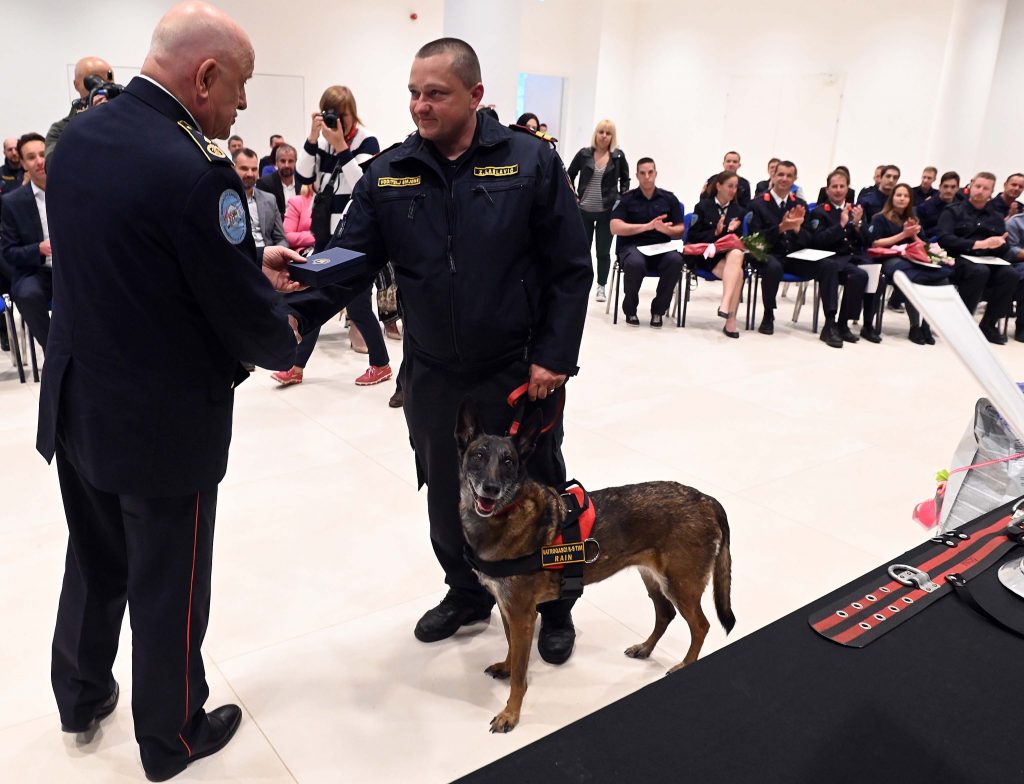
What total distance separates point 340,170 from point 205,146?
3.69m

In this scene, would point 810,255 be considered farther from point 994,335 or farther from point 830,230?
point 994,335

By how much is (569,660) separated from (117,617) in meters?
1.28

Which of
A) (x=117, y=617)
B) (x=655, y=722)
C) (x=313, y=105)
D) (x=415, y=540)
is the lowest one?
(x=415, y=540)

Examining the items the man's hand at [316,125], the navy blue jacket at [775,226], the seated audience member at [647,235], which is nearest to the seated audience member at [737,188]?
the navy blue jacket at [775,226]

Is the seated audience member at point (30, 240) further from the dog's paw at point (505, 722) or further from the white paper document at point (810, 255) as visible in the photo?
the white paper document at point (810, 255)

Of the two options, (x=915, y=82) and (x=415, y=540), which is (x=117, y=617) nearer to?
(x=415, y=540)

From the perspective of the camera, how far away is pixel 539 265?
2.32 meters

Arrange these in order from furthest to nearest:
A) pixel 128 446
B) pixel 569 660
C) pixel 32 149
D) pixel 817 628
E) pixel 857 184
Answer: pixel 857 184
pixel 32 149
pixel 569 660
pixel 128 446
pixel 817 628

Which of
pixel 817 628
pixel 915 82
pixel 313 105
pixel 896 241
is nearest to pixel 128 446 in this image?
pixel 817 628

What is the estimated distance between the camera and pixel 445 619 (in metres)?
2.58

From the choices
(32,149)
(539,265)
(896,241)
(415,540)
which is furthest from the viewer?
(896,241)

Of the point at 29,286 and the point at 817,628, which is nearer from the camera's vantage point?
the point at 817,628

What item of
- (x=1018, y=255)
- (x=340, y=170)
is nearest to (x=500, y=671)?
(x=340, y=170)

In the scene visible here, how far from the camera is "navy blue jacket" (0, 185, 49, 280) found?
4781 millimetres
